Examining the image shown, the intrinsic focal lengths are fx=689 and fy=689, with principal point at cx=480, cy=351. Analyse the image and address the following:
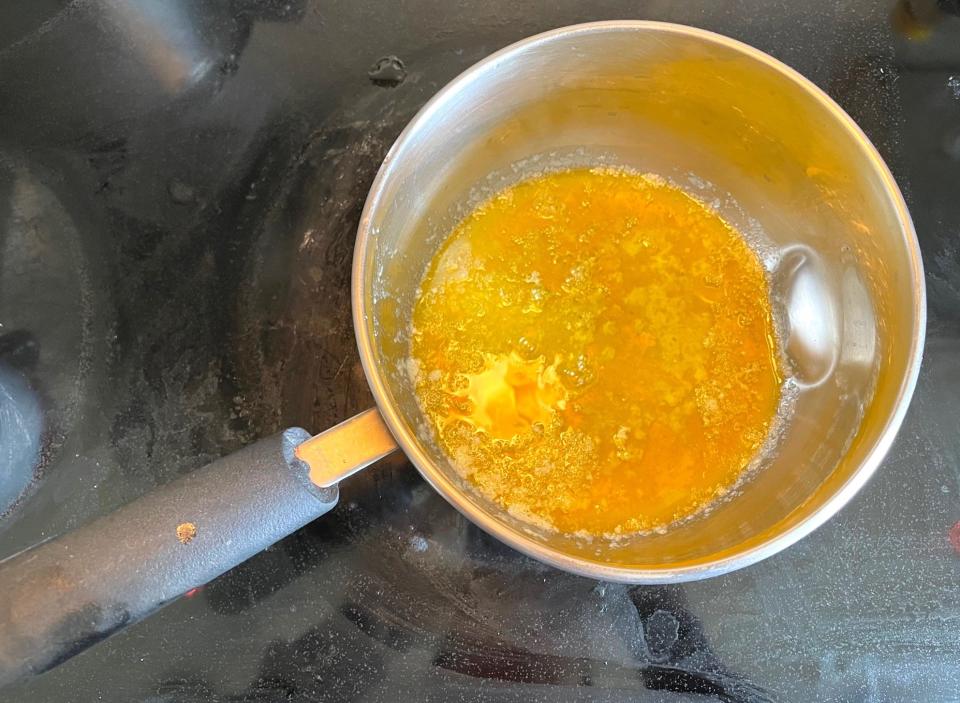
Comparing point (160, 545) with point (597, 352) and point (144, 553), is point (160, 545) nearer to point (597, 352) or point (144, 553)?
point (144, 553)

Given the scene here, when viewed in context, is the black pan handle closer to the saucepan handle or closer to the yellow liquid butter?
the saucepan handle

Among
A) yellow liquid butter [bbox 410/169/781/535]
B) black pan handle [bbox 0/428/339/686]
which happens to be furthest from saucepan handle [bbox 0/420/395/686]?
yellow liquid butter [bbox 410/169/781/535]

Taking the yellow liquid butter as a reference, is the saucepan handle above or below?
above

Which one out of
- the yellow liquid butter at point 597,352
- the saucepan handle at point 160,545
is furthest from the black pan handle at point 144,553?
the yellow liquid butter at point 597,352

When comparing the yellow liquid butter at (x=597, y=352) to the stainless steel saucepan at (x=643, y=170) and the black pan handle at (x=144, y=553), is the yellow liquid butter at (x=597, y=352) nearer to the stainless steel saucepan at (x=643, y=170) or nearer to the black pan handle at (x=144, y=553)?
the stainless steel saucepan at (x=643, y=170)

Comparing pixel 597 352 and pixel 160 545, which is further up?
pixel 160 545

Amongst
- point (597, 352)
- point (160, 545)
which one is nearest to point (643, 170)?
point (597, 352)

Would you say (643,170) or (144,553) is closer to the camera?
(144,553)
